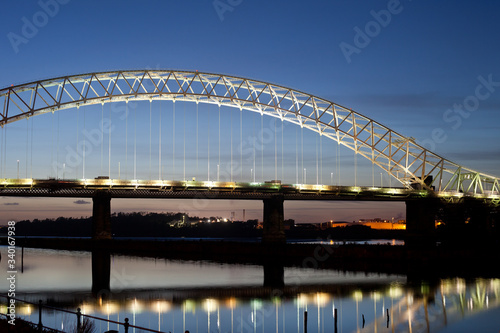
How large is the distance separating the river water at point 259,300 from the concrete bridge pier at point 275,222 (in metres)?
33.5

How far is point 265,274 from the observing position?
194 feet

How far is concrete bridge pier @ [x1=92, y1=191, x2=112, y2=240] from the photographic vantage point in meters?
93.3

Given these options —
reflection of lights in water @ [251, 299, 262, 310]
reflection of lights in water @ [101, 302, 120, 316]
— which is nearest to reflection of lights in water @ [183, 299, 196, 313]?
reflection of lights in water @ [251, 299, 262, 310]

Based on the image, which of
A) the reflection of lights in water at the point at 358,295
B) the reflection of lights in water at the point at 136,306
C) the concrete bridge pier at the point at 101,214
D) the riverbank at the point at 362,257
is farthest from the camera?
the concrete bridge pier at the point at 101,214

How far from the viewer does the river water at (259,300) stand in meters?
33.5

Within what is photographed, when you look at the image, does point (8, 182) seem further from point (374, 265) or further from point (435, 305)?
point (435, 305)

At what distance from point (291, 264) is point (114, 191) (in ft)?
117

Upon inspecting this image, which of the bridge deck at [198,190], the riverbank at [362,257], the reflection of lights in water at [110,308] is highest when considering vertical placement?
the bridge deck at [198,190]

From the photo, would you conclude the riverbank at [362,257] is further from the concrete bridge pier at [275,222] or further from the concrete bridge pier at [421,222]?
the concrete bridge pier at [421,222]

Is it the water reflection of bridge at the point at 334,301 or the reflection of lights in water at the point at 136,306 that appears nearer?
the water reflection of bridge at the point at 334,301

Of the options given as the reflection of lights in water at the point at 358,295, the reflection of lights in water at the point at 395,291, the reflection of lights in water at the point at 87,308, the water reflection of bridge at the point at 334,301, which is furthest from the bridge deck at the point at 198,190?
the reflection of lights in water at the point at 87,308

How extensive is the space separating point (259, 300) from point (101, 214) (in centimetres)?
5720

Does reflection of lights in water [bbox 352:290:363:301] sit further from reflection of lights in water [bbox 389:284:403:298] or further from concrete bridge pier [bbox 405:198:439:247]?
concrete bridge pier [bbox 405:198:439:247]

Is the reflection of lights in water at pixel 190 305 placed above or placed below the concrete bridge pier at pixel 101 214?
below
